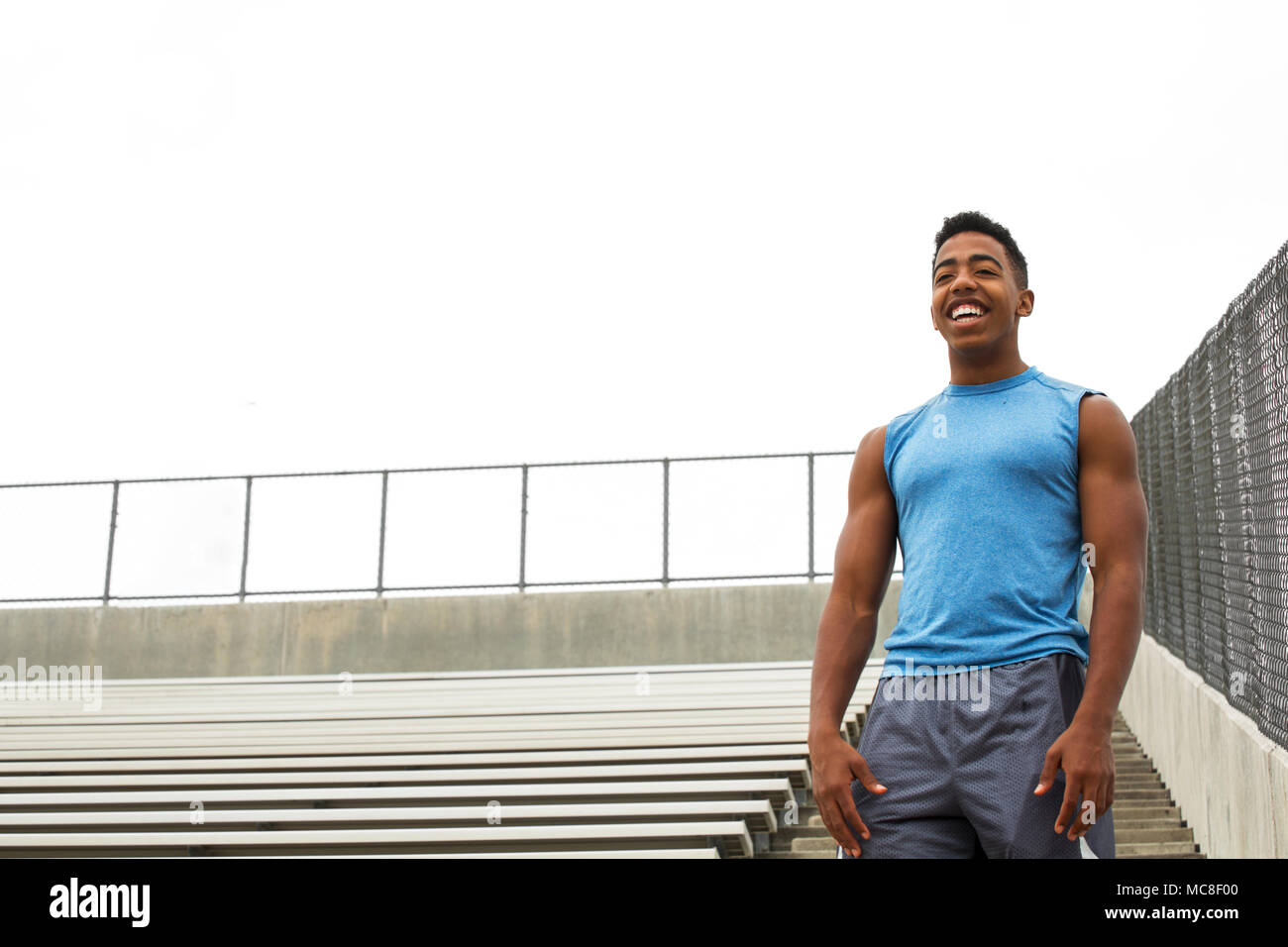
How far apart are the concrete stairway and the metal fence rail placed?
22.6 inches

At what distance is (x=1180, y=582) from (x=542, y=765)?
2.84 metres

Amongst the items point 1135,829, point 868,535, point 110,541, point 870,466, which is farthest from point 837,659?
point 110,541

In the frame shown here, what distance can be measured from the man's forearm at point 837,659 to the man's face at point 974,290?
49 cm

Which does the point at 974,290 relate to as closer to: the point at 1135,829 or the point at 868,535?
the point at 868,535

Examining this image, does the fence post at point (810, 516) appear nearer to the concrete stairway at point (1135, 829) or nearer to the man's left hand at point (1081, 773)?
the concrete stairway at point (1135, 829)

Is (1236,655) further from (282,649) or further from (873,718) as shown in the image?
(282,649)

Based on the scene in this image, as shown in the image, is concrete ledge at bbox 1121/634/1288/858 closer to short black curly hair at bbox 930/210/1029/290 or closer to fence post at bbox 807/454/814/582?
short black curly hair at bbox 930/210/1029/290

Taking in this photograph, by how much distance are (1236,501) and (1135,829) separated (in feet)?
4.83

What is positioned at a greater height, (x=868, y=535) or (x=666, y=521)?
(x=666, y=521)

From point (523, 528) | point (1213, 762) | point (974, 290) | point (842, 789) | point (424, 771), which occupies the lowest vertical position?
point (424, 771)

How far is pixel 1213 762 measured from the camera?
4.44 meters
